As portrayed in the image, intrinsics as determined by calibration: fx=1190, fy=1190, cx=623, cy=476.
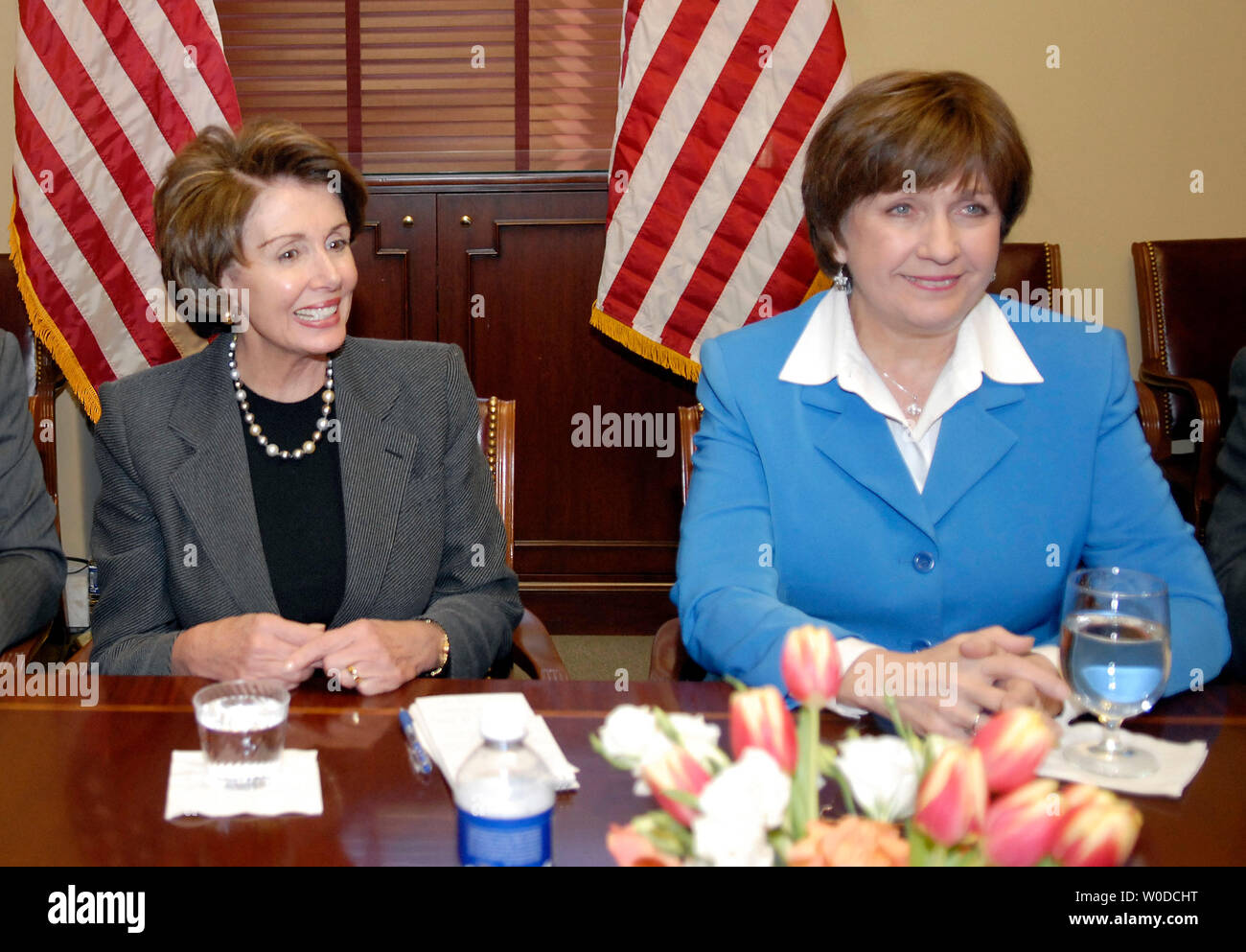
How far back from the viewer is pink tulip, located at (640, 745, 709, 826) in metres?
0.67

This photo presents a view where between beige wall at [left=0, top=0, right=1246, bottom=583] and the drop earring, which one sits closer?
the drop earring

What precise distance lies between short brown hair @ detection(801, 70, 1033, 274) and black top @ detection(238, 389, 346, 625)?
88cm

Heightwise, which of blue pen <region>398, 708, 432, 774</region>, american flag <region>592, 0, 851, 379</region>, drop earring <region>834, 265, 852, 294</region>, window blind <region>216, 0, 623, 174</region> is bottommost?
blue pen <region>398, 708, 432, 774</region>

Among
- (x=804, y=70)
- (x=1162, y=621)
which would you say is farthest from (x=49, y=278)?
(x=1162, y=621)

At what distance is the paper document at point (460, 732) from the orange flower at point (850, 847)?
44 cm

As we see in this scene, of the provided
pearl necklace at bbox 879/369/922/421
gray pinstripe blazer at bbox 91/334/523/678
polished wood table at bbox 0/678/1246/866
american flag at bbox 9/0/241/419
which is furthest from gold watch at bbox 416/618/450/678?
american flag at bbox 9/0/241/419

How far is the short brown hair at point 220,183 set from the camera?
1.82m

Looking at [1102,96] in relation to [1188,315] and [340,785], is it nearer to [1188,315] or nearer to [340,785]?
[1188,315]

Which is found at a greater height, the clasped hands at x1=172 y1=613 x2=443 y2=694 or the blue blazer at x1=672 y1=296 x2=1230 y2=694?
the blue blazer at x1=672 y1=296 x2=1230 y2=694

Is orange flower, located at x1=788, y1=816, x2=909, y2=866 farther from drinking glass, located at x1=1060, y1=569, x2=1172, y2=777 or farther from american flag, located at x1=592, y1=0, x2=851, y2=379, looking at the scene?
american flag, located at x1=592, y1=0, x2=851, y2=379

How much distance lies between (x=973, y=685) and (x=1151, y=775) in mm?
190

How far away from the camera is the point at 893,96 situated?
159cm

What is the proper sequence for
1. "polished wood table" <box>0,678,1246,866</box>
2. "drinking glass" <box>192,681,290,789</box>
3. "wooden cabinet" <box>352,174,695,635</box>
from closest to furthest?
"polished wood table" <box>0,678,1246,866</box> < "drinking glass" <box>192,681,290,789</box> < "wooden cabinet" <box>352,174,695,635</box>
